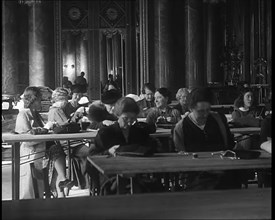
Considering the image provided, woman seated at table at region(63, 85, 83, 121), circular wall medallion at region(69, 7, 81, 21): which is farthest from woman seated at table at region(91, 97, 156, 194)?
circular wall medallion at region(69, 7, 81, 21)

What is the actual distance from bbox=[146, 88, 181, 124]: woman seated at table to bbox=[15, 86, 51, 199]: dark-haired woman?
1.70 meters

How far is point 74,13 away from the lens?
22141 mm

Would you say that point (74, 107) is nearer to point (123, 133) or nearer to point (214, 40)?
point (123, 133)

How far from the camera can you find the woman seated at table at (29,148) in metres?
7.71

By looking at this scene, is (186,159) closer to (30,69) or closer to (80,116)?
(80,116)

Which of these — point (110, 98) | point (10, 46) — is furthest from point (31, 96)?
point (10, 46)

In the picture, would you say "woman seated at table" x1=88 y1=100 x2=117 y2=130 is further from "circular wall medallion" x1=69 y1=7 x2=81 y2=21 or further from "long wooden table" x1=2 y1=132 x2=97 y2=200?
"circular wall medallion" x1=69 y1=7 x2=81 y2=21

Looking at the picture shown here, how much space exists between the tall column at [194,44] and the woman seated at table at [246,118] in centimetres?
543

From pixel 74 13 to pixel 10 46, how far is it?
2.85 metres

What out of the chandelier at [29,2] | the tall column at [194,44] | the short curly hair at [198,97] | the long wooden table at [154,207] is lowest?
the long wooden table at [154,207]

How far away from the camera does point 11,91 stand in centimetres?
2005

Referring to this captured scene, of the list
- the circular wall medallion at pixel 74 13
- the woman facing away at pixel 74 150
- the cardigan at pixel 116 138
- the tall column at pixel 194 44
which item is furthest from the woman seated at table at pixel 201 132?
the circular wall medallion at pixel 74 13

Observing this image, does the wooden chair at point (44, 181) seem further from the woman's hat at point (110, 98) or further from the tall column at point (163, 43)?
the tall column at point (163, 43)

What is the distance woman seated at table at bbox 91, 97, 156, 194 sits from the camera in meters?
6.37
